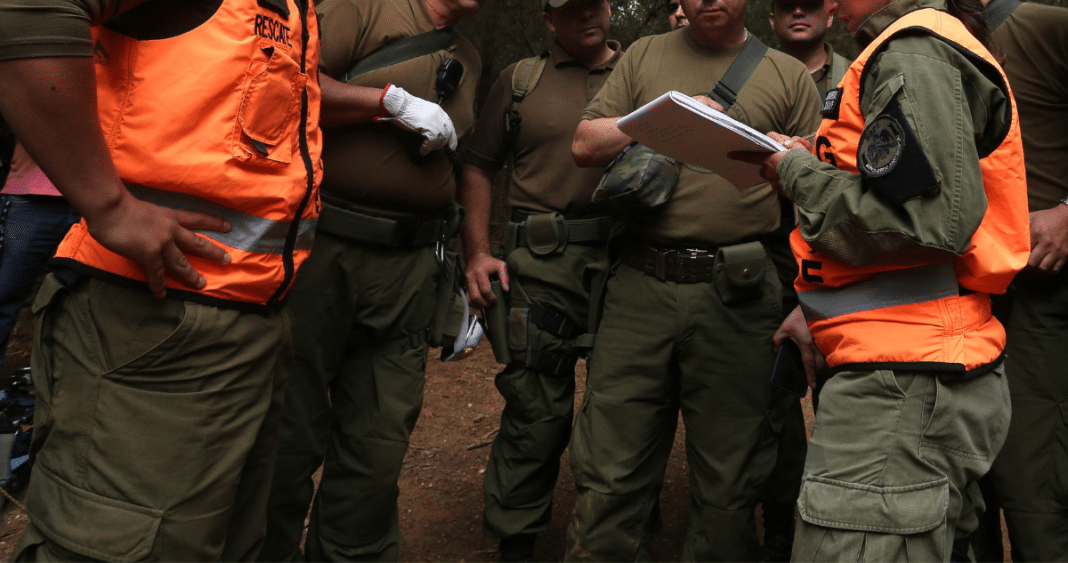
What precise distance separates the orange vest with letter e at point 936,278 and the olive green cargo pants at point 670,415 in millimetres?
925

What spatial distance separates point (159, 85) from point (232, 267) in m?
0.38

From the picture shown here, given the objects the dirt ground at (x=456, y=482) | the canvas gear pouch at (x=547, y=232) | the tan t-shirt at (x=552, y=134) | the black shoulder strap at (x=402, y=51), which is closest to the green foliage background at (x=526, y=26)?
the dirt ground at (x=456, y=482)

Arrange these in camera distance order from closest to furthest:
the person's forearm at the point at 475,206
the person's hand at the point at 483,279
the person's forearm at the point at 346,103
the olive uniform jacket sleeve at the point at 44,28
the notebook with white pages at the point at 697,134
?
1. the olive uniform jacket sleeve at the point at 44,28
2. the notebook with white pages at the point at 697,134
3. the person's forearm at the point at 346,103
4. the person's hand at the point at 483,279
5. the person's forearm at the point at 475,206

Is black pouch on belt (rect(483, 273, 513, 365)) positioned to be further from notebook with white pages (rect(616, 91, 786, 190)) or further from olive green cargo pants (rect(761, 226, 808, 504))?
notebook with white pages (rect(616, 91, 786, 190))

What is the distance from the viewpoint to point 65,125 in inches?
53.8

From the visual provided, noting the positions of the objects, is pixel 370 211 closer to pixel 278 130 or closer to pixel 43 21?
pixel 278 130

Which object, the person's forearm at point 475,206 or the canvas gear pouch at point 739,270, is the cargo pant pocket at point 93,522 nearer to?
the canvas gear pouch at point 739,270

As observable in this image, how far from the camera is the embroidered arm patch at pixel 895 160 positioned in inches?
61.3

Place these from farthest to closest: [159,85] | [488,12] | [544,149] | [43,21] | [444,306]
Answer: [488,12] < [544,149] < [444,306] < [159,85] < [43,21]

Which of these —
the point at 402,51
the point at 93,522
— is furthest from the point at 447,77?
the point at 93,522

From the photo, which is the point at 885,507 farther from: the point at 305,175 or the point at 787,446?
the point at 787,446

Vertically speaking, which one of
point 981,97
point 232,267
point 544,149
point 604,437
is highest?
point 981,97

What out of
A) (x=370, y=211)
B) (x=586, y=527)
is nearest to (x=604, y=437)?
(x=586, y=527)

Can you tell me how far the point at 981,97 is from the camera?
5.45ft
